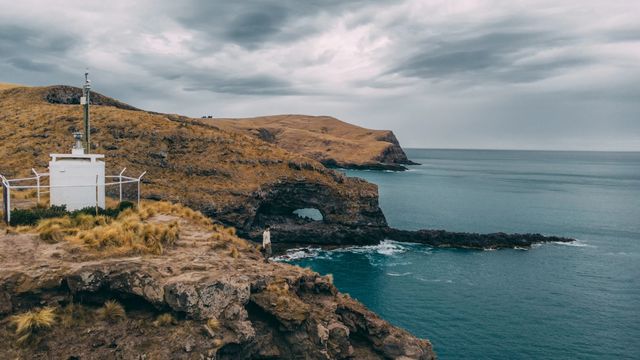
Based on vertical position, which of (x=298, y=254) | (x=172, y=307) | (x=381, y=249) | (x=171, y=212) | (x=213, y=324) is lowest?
(x=298, y=254)

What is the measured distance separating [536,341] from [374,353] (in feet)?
69.3

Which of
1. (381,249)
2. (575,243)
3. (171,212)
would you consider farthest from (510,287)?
(171,212)

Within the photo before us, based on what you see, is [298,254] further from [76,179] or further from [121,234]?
[121,234]

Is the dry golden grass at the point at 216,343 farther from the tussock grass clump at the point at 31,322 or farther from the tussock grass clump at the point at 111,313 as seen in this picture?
the tussock grass clump at the point at 31,322

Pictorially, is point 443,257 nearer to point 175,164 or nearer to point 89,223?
point 175,164

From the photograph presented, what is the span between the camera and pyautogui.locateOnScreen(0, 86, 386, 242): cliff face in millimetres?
63406

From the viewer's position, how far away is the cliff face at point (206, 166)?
208ft

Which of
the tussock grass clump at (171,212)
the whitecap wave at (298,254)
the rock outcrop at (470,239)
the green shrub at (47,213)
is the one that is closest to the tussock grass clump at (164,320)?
the green shrub at (47,213)

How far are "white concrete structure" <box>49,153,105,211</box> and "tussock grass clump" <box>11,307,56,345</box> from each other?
936 cm

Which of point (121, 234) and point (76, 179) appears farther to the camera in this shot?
point (76, 179)

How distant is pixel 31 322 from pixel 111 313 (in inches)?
104

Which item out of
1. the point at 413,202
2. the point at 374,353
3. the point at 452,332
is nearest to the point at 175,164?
the point at 452,332

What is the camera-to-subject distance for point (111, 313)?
56.6ft

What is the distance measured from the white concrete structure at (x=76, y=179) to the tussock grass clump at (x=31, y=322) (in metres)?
9.36
